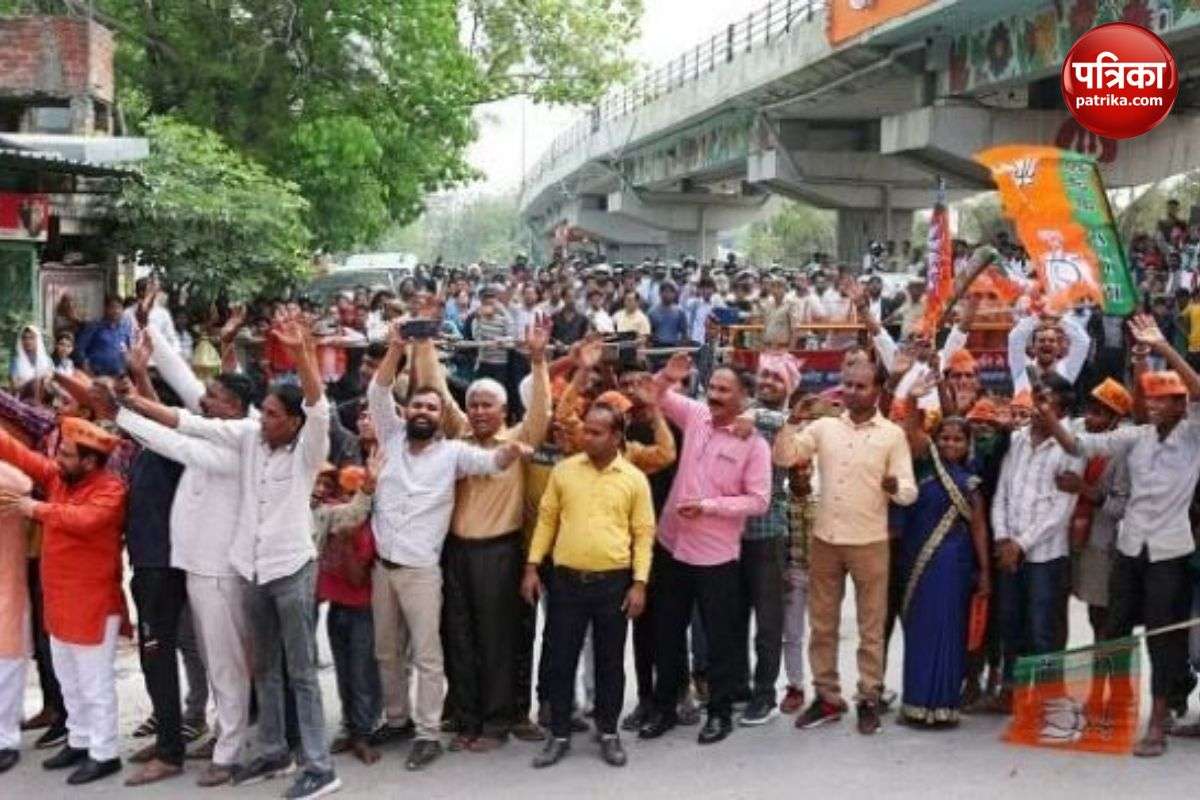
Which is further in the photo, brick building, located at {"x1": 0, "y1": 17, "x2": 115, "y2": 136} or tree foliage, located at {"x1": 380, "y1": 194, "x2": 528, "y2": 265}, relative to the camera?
tree foliage, located at {"x1": 380, "y1": 194, "x2": 528, "y2": 265}

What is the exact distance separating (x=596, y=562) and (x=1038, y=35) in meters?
14.4

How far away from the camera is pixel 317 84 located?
21.1 m

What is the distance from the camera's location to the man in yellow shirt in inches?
223

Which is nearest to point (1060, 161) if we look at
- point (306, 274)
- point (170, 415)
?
point (170, 415)

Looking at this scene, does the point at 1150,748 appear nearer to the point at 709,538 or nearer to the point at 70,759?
the point at 709,538

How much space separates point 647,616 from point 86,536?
223 centimetres

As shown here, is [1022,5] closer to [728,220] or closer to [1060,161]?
[1060,161]

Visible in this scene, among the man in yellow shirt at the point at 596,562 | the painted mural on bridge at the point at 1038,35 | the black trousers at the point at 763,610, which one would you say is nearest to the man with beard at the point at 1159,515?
the black trousers at the point at 763,610

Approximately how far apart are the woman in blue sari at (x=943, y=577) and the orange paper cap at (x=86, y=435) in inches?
125

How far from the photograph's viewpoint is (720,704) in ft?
19.8

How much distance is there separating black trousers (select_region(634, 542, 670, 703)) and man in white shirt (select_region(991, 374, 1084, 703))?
1404 millimetres

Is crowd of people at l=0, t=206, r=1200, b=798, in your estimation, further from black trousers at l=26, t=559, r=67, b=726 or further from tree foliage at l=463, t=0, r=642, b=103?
tree foliage at l=463, t=0, r=642, b=103

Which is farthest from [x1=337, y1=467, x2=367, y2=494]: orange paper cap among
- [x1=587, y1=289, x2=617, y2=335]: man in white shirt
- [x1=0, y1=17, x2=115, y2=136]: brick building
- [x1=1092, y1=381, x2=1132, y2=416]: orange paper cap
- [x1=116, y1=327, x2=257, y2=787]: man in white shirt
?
[x1=0, y1=17, x2=115, y2=136]: brick building

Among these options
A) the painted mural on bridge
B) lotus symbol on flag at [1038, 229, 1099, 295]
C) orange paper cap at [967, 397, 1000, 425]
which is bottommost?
orange paper cap at [967, 397, 1000, 425]
